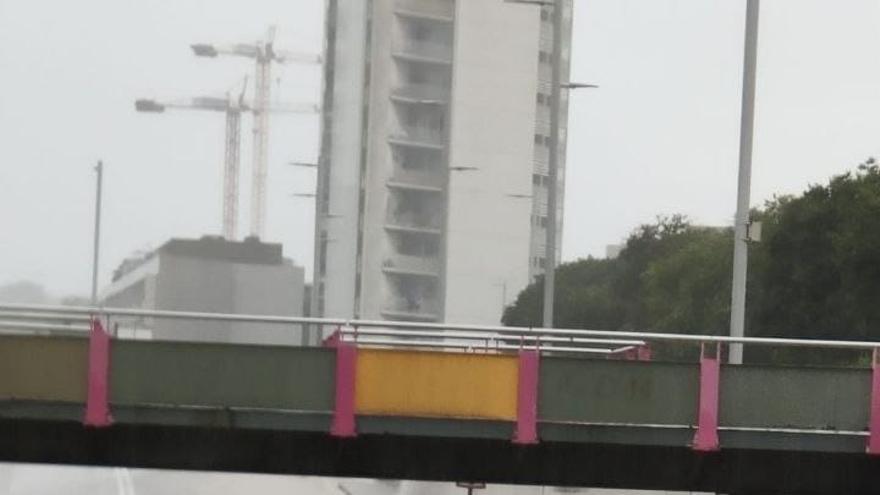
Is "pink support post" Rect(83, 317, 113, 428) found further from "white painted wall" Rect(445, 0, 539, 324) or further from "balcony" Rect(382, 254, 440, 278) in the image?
"white painted wall" Rect(445, 0, 539, 324)

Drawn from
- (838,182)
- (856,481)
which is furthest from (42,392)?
(838,182)

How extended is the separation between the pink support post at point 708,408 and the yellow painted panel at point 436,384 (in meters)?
1.97

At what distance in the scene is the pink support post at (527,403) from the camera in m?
22.3

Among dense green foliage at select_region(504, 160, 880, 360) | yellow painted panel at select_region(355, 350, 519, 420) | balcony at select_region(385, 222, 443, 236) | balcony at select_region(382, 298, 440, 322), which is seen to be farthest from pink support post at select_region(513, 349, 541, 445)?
balcony at select_region(385, 222, 443, 236)

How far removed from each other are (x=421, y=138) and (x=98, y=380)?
380ft

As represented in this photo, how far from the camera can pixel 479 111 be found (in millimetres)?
135500

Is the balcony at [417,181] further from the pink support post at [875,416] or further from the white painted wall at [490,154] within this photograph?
the pink support post at [875,416]

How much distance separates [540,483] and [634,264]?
322 feet

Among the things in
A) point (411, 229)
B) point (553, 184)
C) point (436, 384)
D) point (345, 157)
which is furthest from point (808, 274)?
point (345, 157)

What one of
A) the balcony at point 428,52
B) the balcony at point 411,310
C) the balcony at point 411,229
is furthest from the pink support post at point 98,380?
the balcony at point 428,52

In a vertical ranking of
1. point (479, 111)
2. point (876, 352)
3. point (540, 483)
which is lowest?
point (540, 483)

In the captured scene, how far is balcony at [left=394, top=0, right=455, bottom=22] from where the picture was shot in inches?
5384

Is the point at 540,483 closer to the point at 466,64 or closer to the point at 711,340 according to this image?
the point at 711,340

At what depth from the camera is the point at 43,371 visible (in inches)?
860
